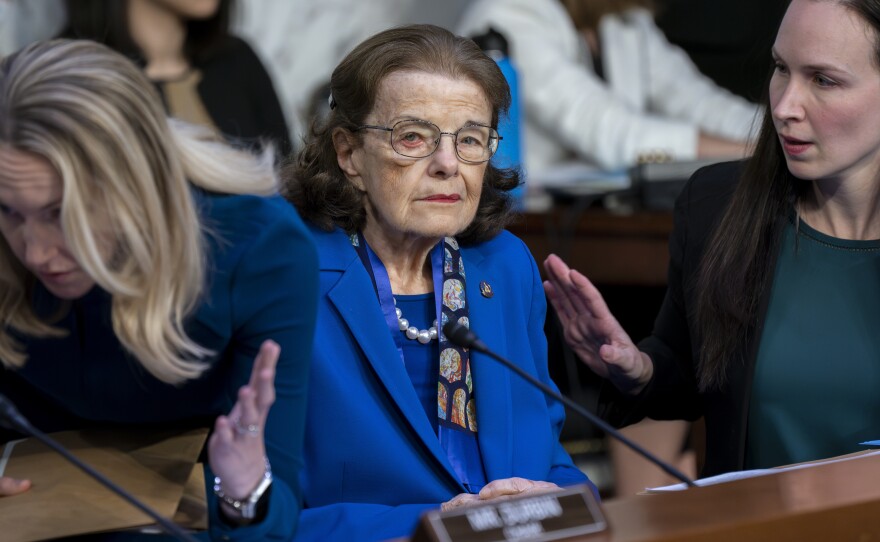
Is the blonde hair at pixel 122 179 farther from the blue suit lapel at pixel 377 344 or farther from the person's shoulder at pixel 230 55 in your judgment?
the person's shoulder at pixel 230 55

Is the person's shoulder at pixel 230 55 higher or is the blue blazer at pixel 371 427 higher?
the person's shoulder at pixel 230 55

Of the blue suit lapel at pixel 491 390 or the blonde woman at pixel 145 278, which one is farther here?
the blue suit lapel at pixel 491 390

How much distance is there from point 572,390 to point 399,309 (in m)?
1.66

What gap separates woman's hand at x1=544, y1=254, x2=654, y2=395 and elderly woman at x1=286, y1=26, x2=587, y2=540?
0.09 meters

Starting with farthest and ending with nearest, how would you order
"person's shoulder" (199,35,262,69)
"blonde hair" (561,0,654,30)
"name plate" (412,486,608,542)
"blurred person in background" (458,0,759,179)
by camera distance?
"blonde hair" (561,0,654,30), "blurred person in background" (458,0,759,179), "person's shoulder" (199,35,262,69), "name plate" (412,486,608,542)

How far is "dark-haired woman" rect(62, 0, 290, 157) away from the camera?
394cm

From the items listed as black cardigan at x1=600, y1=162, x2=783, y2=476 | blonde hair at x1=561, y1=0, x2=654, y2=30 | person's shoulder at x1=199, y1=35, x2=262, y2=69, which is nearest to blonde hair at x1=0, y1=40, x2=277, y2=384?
black cardigan at x1=600, y1=162, x2=783, y2=476

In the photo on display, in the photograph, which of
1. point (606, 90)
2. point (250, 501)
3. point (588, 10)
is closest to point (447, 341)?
point (250, 501)

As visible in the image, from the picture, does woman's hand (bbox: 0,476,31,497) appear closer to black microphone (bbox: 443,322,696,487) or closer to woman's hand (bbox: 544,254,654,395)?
black microphone (bbox: 443,322,696,487)

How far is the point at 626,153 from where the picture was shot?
4.30 m

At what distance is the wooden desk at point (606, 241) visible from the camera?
3.44 metres

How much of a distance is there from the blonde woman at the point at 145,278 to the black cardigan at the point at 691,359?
2.75 feet

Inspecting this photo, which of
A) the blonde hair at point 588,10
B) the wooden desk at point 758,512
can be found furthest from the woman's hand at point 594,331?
the blonde hair at point 588,10

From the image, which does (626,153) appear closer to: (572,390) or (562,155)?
(562,155)
